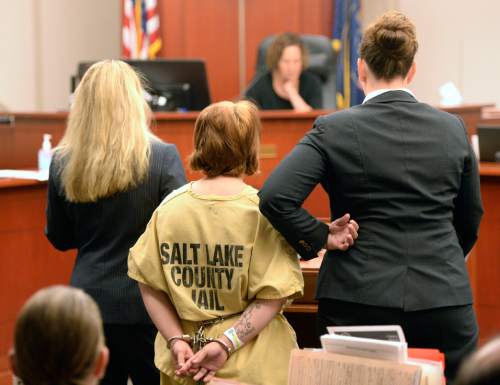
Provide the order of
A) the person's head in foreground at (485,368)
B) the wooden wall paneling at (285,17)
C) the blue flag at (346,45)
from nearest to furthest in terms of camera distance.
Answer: the person's head in foreground at (485,368), the blue flag at (346,45), the wooden wall paneling at (285,17)

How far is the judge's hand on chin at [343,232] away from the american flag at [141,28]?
6.23 m

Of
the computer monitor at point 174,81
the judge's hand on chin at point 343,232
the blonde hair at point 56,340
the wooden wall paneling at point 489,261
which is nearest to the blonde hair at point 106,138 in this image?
the judge's hand on chin at point 343,232

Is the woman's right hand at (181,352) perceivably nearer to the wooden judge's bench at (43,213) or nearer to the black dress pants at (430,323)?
the black dress pants at (430,323)

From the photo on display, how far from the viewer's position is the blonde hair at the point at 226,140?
2404 millimetres

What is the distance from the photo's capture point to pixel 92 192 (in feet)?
8.98

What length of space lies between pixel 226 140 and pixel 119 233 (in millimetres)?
542

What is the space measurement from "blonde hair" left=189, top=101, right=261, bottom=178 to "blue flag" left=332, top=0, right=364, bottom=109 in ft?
19.3

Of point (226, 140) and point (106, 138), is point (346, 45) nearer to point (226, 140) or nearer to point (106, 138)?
point (106, 138)

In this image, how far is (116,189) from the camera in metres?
2.74

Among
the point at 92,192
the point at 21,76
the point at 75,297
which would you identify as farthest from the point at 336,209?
the point at 21,76

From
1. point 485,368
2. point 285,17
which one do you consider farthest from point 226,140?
point 285,17

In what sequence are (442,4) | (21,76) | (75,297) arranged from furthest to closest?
(442,4), (21,76), (75,297)

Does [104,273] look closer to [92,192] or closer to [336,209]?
[92,192]

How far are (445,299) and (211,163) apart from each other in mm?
680
